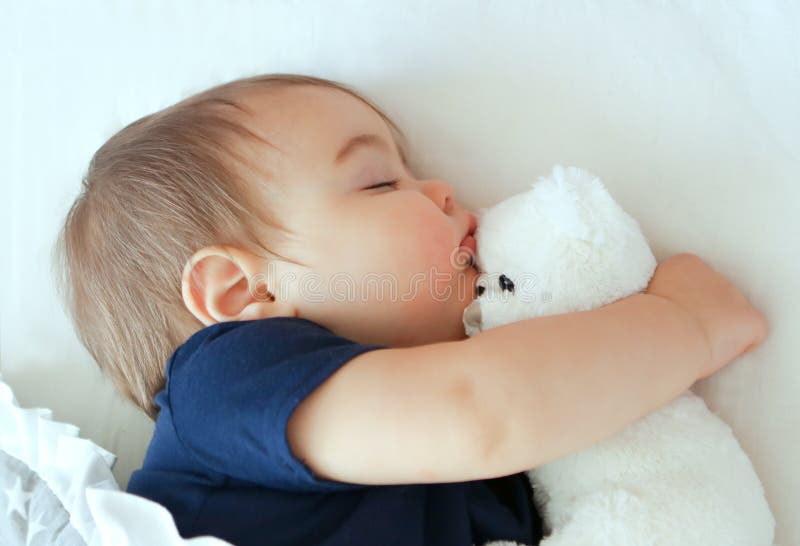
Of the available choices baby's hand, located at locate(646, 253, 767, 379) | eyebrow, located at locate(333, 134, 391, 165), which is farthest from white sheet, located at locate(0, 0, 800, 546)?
A: eyebrow, located at locate(333, 134, 391, 165)

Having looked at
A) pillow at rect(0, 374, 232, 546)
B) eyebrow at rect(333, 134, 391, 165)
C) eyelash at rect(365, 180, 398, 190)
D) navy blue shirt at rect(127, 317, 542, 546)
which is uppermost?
eyebrow at rect(333, 134, 391, 165)

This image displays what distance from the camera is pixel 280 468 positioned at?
0.65m

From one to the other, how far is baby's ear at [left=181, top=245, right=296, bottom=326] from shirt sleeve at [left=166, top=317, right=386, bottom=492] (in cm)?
7

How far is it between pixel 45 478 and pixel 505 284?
58 cm

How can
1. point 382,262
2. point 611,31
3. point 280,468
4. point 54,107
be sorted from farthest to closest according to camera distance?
point 54,107 → point 611,31 → point 382,262 → point 280,468

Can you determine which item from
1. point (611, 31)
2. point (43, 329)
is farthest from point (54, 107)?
point (611, 31)

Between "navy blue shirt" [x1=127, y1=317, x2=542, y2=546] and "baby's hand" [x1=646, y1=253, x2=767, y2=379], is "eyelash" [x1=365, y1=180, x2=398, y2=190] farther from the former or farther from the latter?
"baby's hand" [x1=646, y1=253, x2=767, y2=379]

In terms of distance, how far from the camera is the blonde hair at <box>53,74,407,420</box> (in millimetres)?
790

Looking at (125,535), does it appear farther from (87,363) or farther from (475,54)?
(475,54)

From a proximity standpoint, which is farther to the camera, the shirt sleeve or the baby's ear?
the baby's ear

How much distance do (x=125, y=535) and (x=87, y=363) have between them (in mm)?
402

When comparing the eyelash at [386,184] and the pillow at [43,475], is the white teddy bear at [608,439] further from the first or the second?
the pillow at [43,475]

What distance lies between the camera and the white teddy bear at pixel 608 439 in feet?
2.27

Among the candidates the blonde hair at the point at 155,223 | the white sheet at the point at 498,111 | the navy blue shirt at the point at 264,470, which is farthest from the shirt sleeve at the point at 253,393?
the white sheet at the point at 498,111
